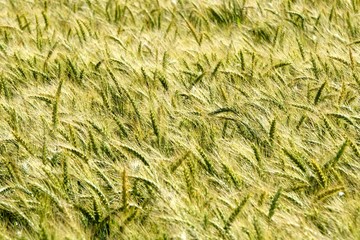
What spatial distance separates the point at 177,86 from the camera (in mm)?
2723

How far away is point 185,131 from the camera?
2322 millimetres

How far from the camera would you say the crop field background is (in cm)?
178

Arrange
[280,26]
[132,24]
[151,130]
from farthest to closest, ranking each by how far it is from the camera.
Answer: [132,24]
[280,26]
[151,130]

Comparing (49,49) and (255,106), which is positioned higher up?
(255,106)

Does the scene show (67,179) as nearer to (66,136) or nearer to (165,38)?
(66,136)

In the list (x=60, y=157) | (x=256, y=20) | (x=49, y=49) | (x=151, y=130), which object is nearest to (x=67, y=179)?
(x=60, y=157)

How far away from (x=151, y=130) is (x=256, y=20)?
1.66 meters

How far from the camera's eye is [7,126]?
95.7 inches

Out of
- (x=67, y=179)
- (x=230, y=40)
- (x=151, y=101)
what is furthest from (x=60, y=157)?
(x=230, y=40)

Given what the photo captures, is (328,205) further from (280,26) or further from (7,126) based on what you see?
(280,26)

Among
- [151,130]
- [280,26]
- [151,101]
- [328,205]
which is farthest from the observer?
[280,26]

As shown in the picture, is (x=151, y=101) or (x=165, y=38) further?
(x=165, y=38)

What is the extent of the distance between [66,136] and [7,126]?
13.5 inches

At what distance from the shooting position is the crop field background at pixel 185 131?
178cm
